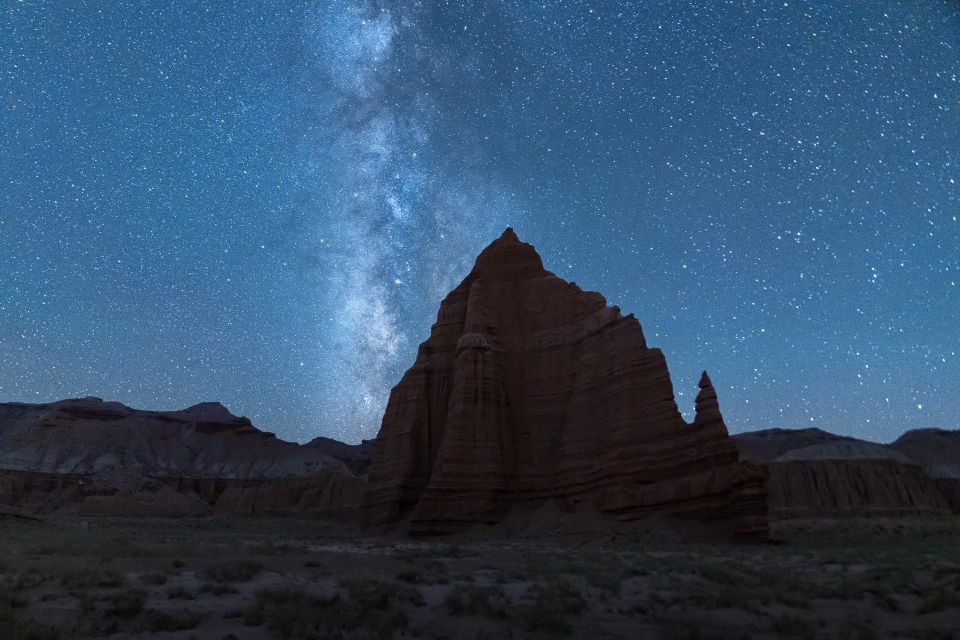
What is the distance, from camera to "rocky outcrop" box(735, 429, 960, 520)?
246 ft

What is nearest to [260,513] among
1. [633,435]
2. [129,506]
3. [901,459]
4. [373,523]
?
[129,506]

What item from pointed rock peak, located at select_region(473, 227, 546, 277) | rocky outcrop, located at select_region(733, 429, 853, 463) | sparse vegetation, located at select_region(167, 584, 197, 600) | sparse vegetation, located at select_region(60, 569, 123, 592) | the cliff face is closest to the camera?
sparse vegetation, located at select_region(167, 584, 197, 600)

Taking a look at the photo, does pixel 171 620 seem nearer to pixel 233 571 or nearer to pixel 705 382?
pixel 233 571

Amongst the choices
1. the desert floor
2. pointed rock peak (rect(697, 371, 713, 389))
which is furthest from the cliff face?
the desert floor

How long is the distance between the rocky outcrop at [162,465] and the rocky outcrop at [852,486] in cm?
5680

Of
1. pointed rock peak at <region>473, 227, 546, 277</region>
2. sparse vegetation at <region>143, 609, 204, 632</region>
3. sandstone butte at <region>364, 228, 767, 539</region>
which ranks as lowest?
sparse vegetation at <region>143, 609, 204, 632</region>

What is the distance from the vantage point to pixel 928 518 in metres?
70.9

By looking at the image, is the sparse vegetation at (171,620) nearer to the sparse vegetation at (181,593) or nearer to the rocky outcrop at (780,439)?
the sparse vegetation at (181,593)

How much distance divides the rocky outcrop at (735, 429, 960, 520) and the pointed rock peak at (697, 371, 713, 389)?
4492 centimetres

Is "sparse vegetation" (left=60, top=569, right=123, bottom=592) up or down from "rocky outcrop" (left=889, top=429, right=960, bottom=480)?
down

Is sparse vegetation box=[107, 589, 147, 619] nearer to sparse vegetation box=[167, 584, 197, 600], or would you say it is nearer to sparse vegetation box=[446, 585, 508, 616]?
sparse vegetation box=[167, 584, 197, 600]

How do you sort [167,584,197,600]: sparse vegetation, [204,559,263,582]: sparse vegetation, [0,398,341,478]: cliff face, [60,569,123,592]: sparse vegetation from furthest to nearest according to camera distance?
[0,398,341,478]: cliff face < [204,559,263,582]: sparse vegetation < [60,569,123,592]: sparse vegetation < [167,584,197,600]: sparse vegetation

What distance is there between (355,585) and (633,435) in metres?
27.2

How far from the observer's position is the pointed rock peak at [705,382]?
3628 centimetres
